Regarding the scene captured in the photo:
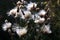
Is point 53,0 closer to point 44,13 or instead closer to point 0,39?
point 44,13

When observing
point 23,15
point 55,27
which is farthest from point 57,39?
point 23,15

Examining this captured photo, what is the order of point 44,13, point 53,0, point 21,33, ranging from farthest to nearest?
point 53,0, point 44,13, point 21,33

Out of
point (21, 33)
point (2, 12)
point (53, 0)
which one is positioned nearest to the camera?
point (21, 33)

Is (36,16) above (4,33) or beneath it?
above

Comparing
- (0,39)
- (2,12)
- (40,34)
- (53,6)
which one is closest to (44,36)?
(40,34)

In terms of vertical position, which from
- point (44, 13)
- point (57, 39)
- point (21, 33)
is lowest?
point (57, 39)

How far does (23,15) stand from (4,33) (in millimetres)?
857

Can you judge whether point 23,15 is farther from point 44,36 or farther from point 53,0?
point 53,0

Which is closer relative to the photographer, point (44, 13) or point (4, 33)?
point (44, 13)

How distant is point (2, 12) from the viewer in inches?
→ 178

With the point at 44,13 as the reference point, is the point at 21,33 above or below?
below

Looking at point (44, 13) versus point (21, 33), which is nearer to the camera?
point (21, 33)

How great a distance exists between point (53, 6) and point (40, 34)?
73 cm

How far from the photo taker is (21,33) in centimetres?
319
